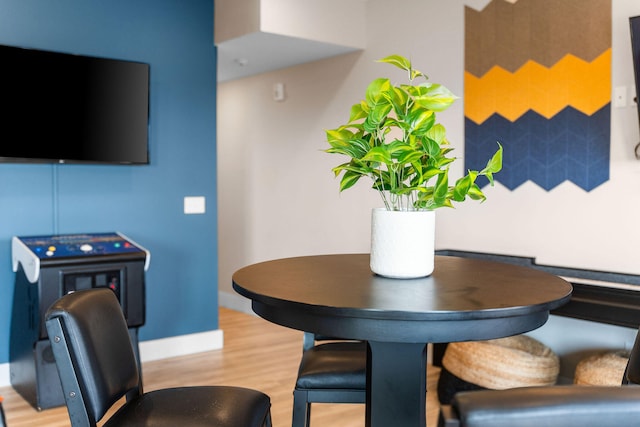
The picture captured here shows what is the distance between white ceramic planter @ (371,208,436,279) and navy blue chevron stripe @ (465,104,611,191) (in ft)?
5.96

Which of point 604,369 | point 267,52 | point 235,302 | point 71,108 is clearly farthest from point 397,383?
point 235,302

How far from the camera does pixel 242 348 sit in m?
4.50

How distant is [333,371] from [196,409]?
22.8 inches

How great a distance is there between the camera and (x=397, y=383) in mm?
1593

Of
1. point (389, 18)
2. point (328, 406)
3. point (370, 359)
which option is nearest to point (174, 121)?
point (389, 18)

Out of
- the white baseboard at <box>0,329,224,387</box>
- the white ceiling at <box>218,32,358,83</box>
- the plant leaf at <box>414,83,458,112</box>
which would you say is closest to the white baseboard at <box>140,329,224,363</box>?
the white baseboard at <box>0,329,224,387</box>

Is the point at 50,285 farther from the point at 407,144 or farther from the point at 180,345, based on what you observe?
the point at 407,144

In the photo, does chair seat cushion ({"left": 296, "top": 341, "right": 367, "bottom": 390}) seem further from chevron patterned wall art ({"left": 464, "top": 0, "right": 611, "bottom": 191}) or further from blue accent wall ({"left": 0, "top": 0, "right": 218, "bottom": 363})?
blue accent wall ({"left": 0, "top": 0, "right": 218, "bottom": 363})

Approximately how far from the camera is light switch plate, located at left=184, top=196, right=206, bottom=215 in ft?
14.2

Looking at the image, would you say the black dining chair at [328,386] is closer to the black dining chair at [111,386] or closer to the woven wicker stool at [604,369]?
the black dining chair at [111,386]

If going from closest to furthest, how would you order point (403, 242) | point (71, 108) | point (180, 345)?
point (403, 242), point (71, 108), point (180, 345)

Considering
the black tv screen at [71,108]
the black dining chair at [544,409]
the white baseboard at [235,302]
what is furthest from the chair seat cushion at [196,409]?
the white baseboard at [235,302]

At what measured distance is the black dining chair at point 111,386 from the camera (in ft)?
4.93

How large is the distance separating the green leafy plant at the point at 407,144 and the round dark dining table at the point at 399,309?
0.86 feet
